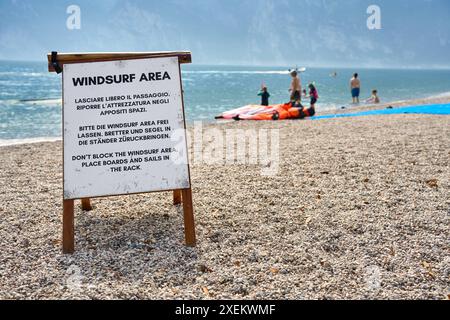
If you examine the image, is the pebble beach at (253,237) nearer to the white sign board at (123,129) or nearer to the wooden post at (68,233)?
the wooden post at (68,233)

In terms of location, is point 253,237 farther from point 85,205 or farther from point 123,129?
point 85,205

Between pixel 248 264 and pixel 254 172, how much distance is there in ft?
11.4

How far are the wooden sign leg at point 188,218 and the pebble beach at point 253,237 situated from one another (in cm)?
12

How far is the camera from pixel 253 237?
4.77 metres

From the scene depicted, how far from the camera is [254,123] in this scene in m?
16.8

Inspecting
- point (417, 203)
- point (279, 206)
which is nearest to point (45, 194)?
point (279, 206)

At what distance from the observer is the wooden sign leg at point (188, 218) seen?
4547mm

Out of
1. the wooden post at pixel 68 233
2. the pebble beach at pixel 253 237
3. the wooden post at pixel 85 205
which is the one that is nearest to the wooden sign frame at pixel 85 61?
the wooden post at pixel 68 233

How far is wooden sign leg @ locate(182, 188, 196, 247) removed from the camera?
4.55 meters

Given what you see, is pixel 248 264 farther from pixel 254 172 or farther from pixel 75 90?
pixel 254 172

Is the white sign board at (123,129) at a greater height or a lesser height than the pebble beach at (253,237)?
greater

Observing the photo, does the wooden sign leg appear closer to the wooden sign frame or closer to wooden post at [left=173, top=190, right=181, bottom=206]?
the wooden sign frame

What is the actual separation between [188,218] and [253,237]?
0.74 metres

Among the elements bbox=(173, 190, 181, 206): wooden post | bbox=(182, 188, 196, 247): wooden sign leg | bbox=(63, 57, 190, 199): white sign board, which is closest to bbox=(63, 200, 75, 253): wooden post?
bbox=(63, 57, 190, 199): white sign board
